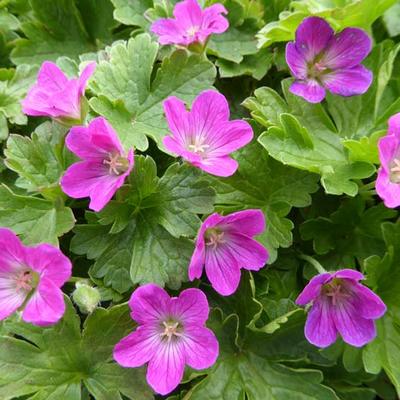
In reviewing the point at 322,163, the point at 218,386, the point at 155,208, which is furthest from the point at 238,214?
the point at 218,386

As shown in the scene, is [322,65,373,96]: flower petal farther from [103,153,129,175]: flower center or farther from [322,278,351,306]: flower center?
[103,153,129,175]: flower center

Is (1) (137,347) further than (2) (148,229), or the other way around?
(2) (148,229)

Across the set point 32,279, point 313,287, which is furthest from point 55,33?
point 313,287

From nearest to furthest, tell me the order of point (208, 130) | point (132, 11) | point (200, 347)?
point (200, 347), point (208, 130), point (132, 11)

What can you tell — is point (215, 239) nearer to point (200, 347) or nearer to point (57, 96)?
point (200, 347)

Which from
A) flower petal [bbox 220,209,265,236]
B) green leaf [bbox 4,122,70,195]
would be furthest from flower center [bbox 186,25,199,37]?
flower petal [bbox 220,209,265,236]

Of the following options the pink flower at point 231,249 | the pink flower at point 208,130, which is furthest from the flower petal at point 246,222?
the pink flower at point 208,130
